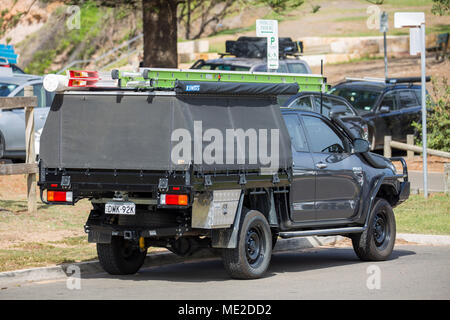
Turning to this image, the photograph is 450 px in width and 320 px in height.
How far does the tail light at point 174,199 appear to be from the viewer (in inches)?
384

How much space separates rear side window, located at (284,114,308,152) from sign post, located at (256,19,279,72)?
4.40m

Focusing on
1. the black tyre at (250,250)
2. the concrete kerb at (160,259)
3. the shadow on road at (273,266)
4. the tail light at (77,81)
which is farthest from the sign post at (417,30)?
the tail light at (77,81)

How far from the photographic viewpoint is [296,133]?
11672 millimetres

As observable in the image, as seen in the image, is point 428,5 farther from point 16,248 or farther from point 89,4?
point 16,248

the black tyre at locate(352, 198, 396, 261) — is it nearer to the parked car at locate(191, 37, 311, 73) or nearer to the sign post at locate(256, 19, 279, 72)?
the sign post at locate(256, 19, 279, 72)

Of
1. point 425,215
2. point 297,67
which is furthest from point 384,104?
point 425,215

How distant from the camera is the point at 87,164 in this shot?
1043 cm

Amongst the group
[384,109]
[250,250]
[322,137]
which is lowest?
[250,250]

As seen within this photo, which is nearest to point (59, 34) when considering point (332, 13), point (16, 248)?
point (332, 13)

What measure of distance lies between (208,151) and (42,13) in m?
42.4

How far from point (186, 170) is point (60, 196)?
66.8 inches

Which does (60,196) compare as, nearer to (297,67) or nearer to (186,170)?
(186,170)

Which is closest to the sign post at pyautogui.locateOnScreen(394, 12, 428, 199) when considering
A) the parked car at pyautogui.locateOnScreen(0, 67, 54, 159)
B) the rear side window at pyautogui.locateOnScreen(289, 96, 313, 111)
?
the rear side window at pyautogui.locateOnScreen(289, 96, 313, 111)

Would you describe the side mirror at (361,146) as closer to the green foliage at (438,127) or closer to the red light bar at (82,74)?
the red light bar at (82,74)
